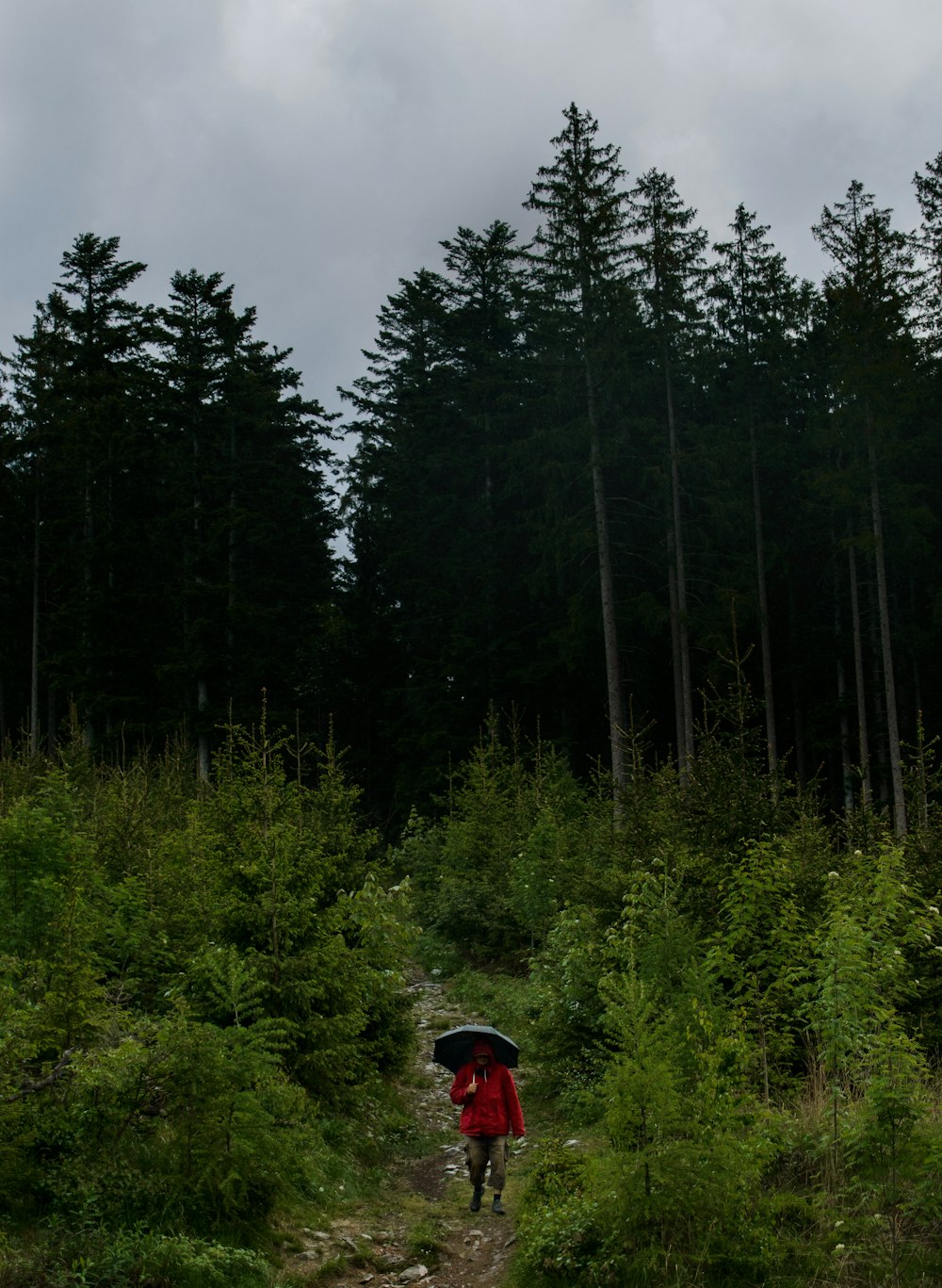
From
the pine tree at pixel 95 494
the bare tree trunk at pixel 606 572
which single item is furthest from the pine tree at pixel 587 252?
the pine tree at pixel 95 494

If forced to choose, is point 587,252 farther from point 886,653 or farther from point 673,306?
point 886,653

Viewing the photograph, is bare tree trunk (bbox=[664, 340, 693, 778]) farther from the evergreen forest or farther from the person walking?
the person walking

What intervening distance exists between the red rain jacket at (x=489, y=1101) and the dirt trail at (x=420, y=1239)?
2.18 ft

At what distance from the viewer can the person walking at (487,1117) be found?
869cm

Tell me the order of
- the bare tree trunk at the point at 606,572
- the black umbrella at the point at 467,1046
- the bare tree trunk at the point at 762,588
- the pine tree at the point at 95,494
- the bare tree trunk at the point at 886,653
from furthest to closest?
the pine tree at the point at 95,494, the bare tree trunk at the point at 762,588, the bare tree trunk at the point at 606,572, the bare tree trunk at the point at 886,653, the black umbrella at the point at 467,1046

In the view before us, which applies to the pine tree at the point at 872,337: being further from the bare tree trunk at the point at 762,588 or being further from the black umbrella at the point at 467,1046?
the black umbrella at the point at 467,1046

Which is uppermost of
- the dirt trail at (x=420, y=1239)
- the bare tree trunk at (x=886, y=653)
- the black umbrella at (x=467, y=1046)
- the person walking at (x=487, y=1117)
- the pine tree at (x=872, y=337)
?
the pine tree at (x=872, y=337)

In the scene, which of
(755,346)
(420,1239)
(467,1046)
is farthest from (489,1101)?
(755,346)

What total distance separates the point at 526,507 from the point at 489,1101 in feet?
104

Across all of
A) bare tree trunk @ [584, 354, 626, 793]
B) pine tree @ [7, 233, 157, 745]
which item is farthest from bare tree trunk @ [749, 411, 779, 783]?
pine tree @ [7, 233, 157, 745]

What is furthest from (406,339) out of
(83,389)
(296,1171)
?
(296,1171)

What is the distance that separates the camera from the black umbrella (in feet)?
29.2

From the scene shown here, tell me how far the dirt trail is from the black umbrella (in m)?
1.15

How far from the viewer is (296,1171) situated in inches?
315
